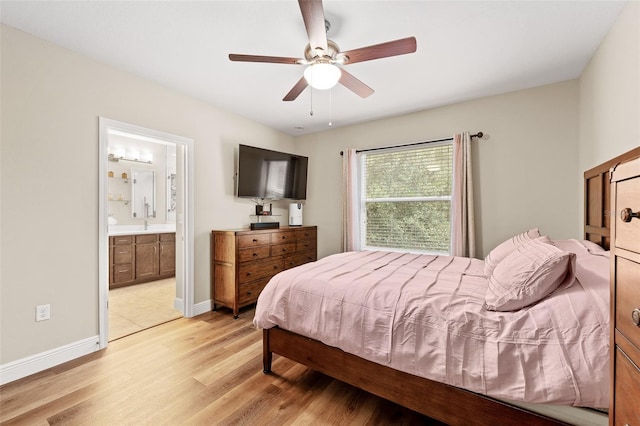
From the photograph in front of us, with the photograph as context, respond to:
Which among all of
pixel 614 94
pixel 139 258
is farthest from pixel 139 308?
pixel 614 94

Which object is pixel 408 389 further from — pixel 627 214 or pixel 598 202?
pixel 598 202

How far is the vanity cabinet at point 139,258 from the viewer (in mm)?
4219

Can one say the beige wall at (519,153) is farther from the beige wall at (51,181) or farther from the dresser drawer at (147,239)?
the dresser drawer at (147,239)

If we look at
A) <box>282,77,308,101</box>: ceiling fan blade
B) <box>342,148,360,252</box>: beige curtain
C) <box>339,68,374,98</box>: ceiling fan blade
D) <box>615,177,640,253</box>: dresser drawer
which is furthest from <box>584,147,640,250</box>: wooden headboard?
<box>342,148,360,252</box>: beige curtain

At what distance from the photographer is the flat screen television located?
358 centimetres

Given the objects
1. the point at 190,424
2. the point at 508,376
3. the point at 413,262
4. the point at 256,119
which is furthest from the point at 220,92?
the point at 508,376

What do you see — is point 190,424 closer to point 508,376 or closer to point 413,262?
point 508,376

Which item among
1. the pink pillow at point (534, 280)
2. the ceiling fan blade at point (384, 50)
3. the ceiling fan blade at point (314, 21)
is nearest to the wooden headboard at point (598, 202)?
the pink pillow at point (534, 280)

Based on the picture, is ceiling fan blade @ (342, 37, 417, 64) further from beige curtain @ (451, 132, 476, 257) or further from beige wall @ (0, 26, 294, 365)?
beige wall @ (0, 26, 294, 365)

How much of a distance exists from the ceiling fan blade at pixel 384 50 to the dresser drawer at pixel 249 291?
103 inches

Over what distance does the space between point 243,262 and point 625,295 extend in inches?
120

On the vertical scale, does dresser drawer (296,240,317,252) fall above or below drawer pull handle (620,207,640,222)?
below

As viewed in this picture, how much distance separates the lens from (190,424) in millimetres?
1539

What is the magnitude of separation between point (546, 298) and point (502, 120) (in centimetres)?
251
